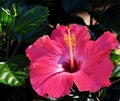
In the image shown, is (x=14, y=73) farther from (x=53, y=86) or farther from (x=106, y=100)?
(x=106, y=100)

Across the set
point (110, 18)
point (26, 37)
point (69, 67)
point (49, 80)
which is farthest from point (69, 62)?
point (110, 18)

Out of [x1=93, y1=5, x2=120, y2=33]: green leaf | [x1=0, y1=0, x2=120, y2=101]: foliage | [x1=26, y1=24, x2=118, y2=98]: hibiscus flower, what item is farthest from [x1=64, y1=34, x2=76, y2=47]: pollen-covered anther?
[x1=93, y1=5, x2=120, y2=33]: green leaf

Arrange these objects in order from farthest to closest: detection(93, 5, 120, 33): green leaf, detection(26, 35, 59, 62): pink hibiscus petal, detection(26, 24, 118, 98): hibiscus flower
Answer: detection(93, 5, 120, 33): green leaf, detection(26, 35, 59, 62): pink hibiscus petal, detection(26, 24, 118, 98): hibiscus flower

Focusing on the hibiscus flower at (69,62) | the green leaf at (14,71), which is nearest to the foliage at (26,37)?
the green leaf at (14,71)

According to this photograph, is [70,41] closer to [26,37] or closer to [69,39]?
[69,39]

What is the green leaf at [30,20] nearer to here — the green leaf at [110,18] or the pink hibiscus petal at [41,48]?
the pink hibiscus petal at [41,48]

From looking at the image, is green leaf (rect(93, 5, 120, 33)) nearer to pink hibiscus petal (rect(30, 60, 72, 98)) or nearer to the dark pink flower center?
the dark pink flower center

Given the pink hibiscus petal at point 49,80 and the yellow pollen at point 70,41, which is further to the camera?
the yellow pollen at point 70,41

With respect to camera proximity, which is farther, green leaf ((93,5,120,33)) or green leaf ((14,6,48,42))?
green leaf ((93,5,120,33))
